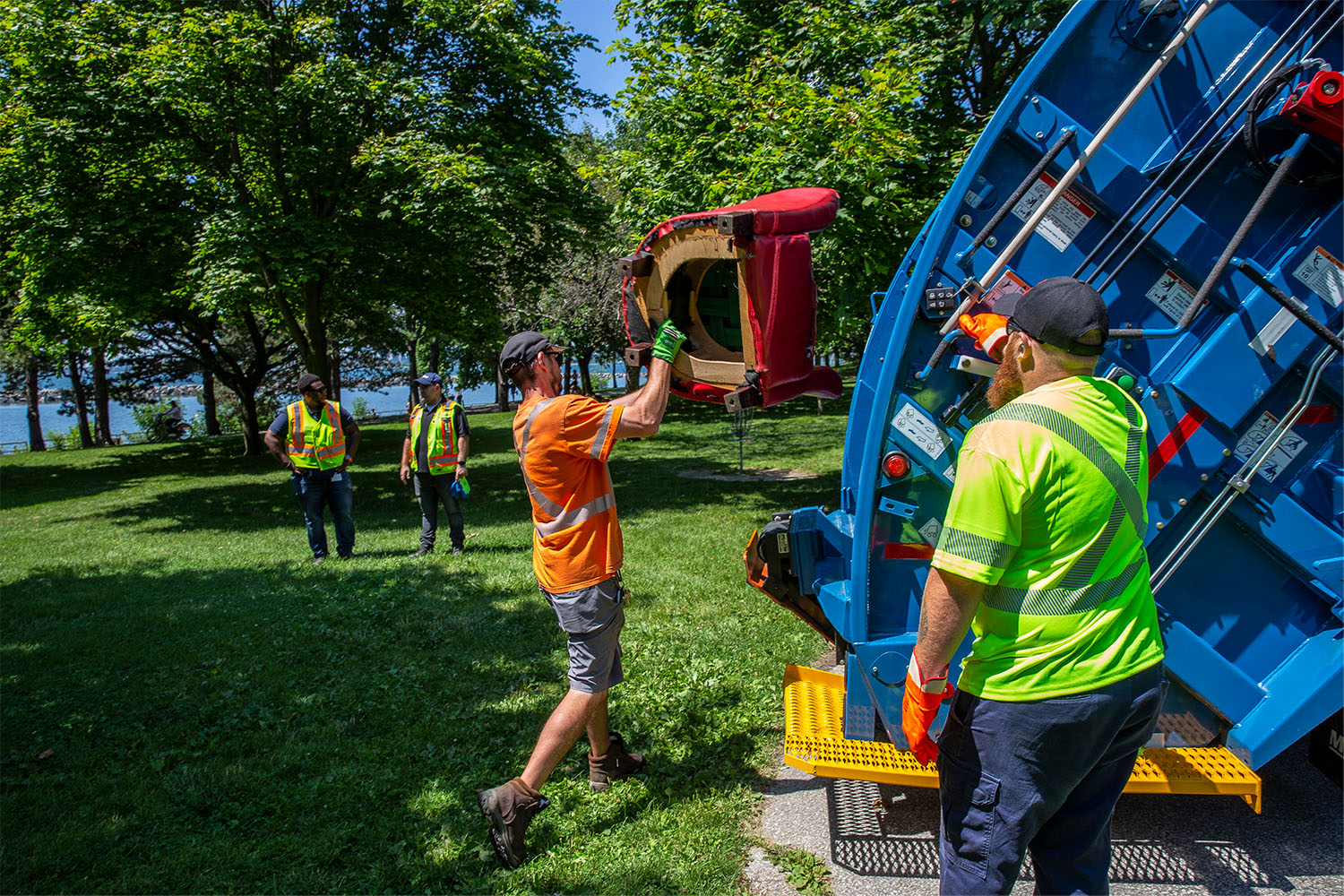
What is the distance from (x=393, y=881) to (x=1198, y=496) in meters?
3.44

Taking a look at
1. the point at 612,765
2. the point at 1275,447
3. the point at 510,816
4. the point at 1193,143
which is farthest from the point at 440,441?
the point at 1275,447

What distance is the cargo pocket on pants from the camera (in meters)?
1.94

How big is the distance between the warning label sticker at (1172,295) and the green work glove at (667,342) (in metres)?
1.75

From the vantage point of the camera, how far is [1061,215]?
9.57 feet

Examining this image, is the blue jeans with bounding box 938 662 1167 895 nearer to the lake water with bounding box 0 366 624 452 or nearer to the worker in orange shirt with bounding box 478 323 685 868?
the worker in orange shirt with bounding box 478 323 685 868

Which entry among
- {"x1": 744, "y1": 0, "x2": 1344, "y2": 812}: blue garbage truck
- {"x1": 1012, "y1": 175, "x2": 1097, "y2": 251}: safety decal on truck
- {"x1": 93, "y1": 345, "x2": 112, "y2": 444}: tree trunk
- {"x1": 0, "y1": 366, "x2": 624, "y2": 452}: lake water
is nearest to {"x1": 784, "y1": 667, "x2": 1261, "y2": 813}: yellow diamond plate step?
{"x1": 744, "y1": 0, "x2": 1344, "y2": 812}: blue garbage truck

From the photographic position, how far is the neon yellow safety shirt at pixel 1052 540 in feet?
6.10

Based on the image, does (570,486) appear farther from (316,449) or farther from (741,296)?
(316,449)

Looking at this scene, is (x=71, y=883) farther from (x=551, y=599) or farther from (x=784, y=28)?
(x=784, y=28)

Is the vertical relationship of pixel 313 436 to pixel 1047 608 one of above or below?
above

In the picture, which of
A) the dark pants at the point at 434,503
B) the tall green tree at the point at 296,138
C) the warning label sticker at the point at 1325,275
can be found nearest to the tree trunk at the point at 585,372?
the tall green tree at the point at 296,138

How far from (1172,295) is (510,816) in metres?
3.24

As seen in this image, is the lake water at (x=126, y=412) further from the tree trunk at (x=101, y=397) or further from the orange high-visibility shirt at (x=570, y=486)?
the orange high-visibility shirt at (x=570, y=486)

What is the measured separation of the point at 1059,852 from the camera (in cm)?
205
